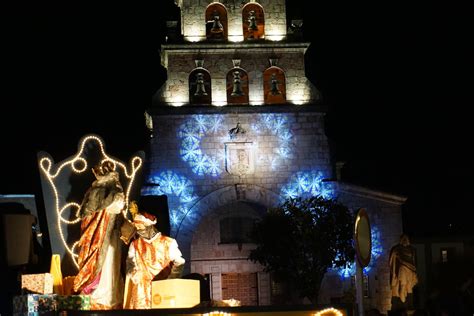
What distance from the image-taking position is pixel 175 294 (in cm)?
1241

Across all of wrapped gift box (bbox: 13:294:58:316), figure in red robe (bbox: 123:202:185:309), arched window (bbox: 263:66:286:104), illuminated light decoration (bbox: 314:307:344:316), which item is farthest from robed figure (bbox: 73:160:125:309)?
arched window (bbox: 263:66:286:104)

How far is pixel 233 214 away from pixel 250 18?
8.11 m

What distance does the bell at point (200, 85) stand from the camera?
109 feet

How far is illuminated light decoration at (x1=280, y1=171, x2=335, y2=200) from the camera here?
33531mm

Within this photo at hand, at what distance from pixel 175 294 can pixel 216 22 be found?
2246 centimetres

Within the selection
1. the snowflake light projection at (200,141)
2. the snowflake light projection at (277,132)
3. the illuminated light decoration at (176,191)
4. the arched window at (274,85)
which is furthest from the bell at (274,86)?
the illuminated light decoration at (176,191)

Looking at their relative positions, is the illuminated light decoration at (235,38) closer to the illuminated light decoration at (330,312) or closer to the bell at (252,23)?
the bell at (252,23)

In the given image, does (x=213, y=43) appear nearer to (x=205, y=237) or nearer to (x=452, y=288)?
(x=205, y=237)

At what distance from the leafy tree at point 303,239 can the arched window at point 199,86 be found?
5192mm

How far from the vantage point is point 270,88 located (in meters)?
33.8

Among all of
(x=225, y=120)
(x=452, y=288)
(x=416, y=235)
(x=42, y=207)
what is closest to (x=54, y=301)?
(x=42, y=207)

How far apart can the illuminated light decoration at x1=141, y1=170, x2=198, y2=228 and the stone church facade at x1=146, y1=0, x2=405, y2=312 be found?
39mm

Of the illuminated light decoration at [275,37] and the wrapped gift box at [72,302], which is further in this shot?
the illuminated light decoration at [275,37]

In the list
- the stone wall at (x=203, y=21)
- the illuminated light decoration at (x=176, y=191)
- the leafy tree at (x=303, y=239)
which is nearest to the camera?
the leafy tree at (x=303, y=239)
